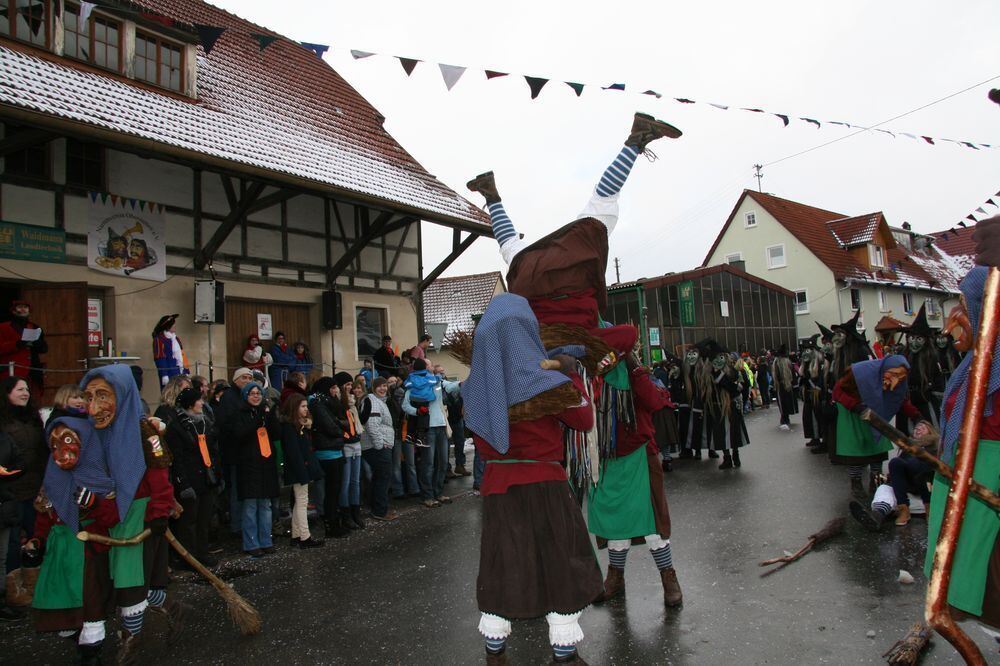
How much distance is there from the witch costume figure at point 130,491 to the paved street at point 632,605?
46 centimetres

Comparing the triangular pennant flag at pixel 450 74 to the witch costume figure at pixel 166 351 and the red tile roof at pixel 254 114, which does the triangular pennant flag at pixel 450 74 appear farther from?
the witch costume figure at pixel 166 351

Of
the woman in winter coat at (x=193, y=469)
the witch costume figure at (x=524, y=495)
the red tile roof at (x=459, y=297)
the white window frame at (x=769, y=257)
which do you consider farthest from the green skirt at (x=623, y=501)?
the white window frame at (x=769, y=257)

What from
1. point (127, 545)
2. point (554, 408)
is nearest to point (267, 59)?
point (127, 545)

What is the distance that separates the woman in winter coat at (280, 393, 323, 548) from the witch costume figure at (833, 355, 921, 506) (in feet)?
17.5

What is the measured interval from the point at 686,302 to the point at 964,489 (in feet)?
89.3

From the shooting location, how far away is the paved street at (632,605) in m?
3.83

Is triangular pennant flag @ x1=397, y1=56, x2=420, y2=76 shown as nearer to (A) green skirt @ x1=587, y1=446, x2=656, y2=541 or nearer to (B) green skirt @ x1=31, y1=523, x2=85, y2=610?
(A) green skirt @ x1=587, y1=446, x2=656, y2=541

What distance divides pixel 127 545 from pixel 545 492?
2.72 m

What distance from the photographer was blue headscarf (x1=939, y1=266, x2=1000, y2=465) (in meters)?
2.81

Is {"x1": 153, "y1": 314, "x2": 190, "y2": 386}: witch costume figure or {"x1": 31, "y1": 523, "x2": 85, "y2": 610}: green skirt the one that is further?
{"x1": 153, "y1": 314, "x2": 190, "y2": 386}: witch costume figure

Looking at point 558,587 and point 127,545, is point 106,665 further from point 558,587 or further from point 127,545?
point 558,587

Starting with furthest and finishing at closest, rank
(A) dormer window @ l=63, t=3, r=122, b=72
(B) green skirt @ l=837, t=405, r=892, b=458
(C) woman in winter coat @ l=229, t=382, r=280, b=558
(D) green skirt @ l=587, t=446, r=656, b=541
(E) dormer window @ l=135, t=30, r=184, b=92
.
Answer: (E) dormer window @ l=135, t=30, r=184, b=92
(A) dormer window @ l=63, t=3, r=122, b=72
(C) woman in winter coat @ l=229, t=382, r=280, b=558
(B) green skirt @ l=837, t=405, r=892, b=458
(D) green skirt @ l=587, t=446, r=656, b=541

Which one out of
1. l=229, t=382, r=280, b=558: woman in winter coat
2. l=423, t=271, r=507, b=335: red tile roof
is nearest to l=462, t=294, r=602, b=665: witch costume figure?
l=229, t=382, r=280, b=558: woman in winter coat

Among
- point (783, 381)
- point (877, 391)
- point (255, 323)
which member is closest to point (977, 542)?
point (877, 391)
